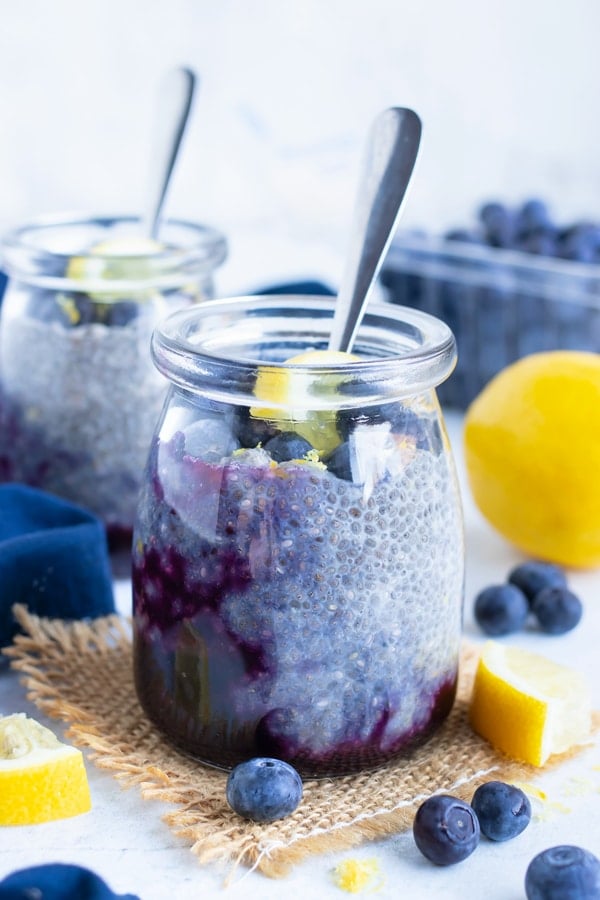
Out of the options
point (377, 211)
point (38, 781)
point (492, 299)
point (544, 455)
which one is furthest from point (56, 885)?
point (492, 299)

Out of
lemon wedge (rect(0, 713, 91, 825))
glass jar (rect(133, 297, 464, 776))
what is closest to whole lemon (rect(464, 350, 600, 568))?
glass jar (rect(133, 297, 464, 776))

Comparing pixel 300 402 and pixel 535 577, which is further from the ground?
pixel 300 402

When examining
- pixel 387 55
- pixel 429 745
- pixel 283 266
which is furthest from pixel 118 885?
pixel 387 55

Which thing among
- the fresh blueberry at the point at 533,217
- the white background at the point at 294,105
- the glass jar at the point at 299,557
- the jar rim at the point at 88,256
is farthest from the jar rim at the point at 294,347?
the white background at the point at 294,105

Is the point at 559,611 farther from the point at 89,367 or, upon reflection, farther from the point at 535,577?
the point at 89,367

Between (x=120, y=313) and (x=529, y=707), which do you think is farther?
(x=120, y=313)

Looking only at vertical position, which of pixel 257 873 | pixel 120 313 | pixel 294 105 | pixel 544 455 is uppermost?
pixel 294 105

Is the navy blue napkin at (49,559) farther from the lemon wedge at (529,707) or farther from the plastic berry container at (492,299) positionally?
the plastic berry container at (492,299)

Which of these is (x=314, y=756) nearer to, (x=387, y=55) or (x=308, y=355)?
(x=308, y=355)
